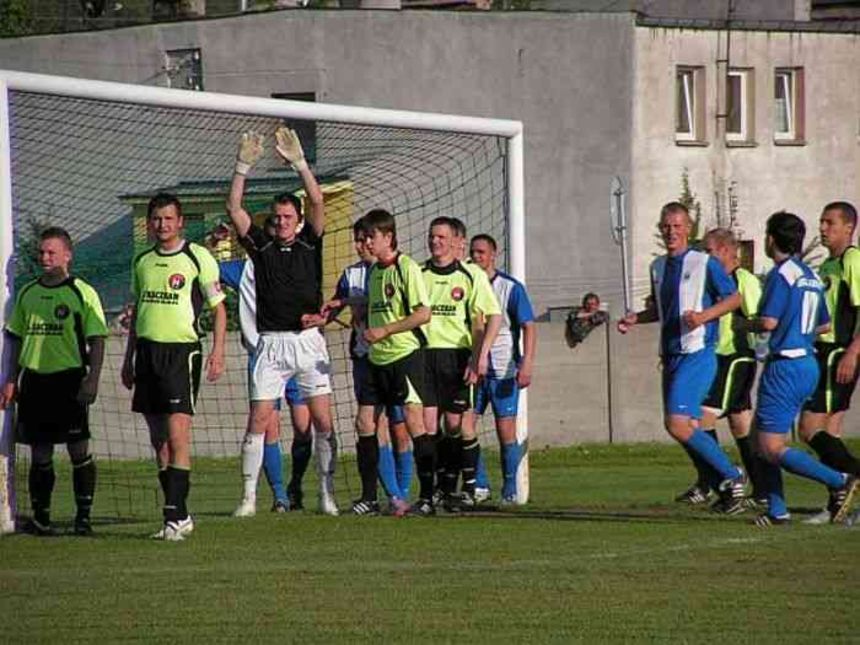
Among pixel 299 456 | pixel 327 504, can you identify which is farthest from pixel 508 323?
pixel 327 504

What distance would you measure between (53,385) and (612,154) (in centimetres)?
2729

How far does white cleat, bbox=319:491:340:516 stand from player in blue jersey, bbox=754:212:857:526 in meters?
3.47

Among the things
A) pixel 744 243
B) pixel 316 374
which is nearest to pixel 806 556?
pixel 316 374

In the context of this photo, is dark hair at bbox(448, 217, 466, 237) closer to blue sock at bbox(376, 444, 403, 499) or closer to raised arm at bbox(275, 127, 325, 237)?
raised arm at bbox(275, 127, 325, 237)

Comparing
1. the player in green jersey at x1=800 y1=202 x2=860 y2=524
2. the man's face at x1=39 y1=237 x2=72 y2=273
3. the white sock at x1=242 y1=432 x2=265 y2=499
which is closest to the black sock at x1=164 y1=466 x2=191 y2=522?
the man's face at x1=39 y1=237 x2=72 y2=273

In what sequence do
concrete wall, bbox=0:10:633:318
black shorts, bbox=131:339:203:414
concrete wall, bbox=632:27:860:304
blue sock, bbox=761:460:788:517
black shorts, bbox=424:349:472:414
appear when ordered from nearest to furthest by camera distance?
black shorts, bbox=131:339:203:414
blue sock, bbox=761:460:788:517
black shorts, bbox=424:349:472:414
concrete wall, bbox=0:10:633:318
concrete wall, bbox=632:27:860:304

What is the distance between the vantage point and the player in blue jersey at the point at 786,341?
503 inches

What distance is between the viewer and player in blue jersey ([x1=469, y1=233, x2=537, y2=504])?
1593 cm

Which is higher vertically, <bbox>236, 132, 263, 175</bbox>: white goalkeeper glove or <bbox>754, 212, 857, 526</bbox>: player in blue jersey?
<bbox>236, 132, 263, 175</bbox>: white goalkeeper glove

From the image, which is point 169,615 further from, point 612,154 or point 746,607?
point 612,154

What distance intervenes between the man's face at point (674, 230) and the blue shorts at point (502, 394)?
8.50 feet

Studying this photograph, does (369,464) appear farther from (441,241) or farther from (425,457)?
(441,241)

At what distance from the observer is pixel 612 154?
39.6 m

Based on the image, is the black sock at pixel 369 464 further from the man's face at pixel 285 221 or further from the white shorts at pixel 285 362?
the man's face at pixel 285 221
